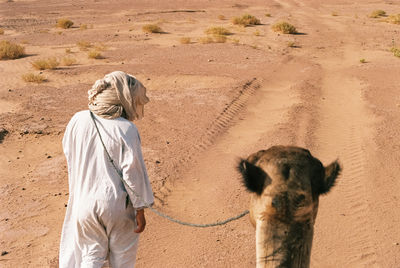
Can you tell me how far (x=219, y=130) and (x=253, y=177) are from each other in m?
7.51

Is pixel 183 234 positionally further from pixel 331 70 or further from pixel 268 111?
pixel 331 70

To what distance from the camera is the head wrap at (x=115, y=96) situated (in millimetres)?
3133

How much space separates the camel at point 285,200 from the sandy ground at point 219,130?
0.50 metres

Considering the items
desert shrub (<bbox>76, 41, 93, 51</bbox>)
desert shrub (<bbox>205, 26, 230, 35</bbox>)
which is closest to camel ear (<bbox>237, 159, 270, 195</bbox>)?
desert shrub (<bbox>76, 41, 93, 51</bbox>)

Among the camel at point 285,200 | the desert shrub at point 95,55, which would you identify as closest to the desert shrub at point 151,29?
the desert shrub at point 95,55

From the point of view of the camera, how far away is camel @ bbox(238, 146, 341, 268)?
1646mm

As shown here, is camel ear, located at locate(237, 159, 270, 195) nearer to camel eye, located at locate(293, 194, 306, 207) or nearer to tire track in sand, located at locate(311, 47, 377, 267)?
camel eye, located at locate(293, 194, 306, 207)

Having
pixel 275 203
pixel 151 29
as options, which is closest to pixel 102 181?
pixel 275 203

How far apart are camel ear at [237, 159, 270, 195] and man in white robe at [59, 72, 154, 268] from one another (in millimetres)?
1434

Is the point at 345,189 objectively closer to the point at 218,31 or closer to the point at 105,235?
the point at 105,235

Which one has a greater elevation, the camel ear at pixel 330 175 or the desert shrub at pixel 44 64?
the camel ear at pixel 330 175

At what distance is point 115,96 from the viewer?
3.15 meters

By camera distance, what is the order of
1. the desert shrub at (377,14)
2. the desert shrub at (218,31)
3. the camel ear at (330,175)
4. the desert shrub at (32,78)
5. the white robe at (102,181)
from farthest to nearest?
the desert shrub at (377,14) < the desert shrub at (218,31) < the desert shrub at (32,78) < the white robe at (102,181) < the camel ear at (330,175)

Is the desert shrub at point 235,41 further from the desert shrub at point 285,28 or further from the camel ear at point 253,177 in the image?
the camel ear at point 253,177
